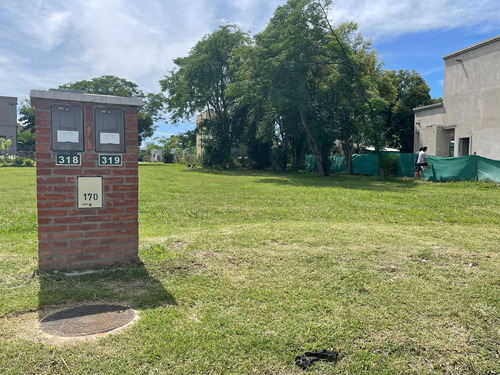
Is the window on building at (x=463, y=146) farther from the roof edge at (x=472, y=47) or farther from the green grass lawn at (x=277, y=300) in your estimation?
the green grass lawn at (x=277, y=300)

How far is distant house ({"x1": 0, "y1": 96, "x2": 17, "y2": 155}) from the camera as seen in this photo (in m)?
57.0

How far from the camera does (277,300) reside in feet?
11.1

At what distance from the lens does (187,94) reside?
34812mm

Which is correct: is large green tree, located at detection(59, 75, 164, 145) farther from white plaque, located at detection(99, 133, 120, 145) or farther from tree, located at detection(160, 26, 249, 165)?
white plaque, located at detection(99, 133, 120, 145)

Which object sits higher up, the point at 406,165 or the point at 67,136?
the point at 67,136

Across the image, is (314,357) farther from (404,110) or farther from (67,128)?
(404,110)

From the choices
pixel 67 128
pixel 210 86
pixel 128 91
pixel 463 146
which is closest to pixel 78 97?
pixel 67 128

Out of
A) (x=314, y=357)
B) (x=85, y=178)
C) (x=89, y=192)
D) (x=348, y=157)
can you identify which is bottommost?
(x=314, y=357)

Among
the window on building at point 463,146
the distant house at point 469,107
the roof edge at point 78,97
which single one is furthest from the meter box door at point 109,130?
the window on building at point 463,146

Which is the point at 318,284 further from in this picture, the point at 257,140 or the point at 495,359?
the point at 257,140

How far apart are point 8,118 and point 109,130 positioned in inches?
2537

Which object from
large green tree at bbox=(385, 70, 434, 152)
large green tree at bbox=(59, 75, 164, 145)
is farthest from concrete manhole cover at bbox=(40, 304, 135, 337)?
large green tree at bbox=(59, 75, 164, 145)

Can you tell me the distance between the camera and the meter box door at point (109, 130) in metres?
4.00

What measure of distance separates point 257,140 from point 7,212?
2710cm
